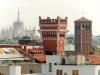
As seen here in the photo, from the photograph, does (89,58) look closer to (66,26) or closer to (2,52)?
(2,52)

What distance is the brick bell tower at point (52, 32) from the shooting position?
83500 mm

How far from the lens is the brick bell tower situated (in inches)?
3287

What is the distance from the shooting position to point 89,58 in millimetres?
49844

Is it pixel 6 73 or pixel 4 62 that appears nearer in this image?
pixel 6 73

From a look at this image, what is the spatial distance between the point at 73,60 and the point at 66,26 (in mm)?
38806

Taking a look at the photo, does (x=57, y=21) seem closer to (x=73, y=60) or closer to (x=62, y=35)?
(x=62, y=35)

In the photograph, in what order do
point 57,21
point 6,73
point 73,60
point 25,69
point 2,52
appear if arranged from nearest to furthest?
point 73,60
point 6,73
point 25,69
point 2,52
point 57,21

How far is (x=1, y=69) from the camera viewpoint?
168 ft

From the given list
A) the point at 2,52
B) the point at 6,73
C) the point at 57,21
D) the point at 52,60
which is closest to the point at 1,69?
the point at 6,73

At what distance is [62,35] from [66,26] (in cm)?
141

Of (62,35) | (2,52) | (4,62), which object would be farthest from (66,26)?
(4,62)

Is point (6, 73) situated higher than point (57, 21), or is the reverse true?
point (57, 21)

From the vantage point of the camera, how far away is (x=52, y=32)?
275 ft

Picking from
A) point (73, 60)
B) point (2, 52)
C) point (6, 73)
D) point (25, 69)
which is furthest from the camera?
point (2, 52)
